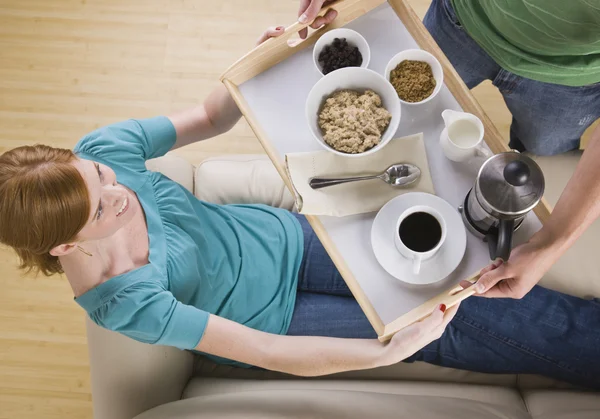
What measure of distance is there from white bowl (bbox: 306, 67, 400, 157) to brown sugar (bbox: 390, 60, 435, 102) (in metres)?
0.05

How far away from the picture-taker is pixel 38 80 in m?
2.54

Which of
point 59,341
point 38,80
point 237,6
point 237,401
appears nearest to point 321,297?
point 237,401

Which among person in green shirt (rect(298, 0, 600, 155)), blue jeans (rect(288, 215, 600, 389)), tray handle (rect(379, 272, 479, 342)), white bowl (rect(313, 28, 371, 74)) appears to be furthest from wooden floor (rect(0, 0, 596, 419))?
tray handle (rect(379, 272, 479, 342))

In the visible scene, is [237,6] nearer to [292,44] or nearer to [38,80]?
[38,80]

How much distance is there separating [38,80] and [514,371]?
7.67 feet

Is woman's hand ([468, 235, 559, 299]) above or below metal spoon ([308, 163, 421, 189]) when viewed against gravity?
below

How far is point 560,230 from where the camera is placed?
1.17 m

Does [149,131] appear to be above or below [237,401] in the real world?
above

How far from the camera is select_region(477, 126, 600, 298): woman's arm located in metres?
1.14

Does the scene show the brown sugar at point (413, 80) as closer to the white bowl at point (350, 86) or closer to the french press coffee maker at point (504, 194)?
the white bowl at point (350, 86)

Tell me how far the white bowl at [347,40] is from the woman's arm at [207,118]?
0.94 feet

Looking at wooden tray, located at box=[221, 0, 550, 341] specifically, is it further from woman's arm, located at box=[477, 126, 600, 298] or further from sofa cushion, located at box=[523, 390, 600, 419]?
sofa cushion, located at box=[523, 390, 600, 419]

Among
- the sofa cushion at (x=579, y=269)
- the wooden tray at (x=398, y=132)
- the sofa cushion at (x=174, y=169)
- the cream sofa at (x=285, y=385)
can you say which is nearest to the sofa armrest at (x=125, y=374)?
the cream sofa at (x=285, y=385)

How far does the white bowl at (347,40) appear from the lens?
1.33 metres
